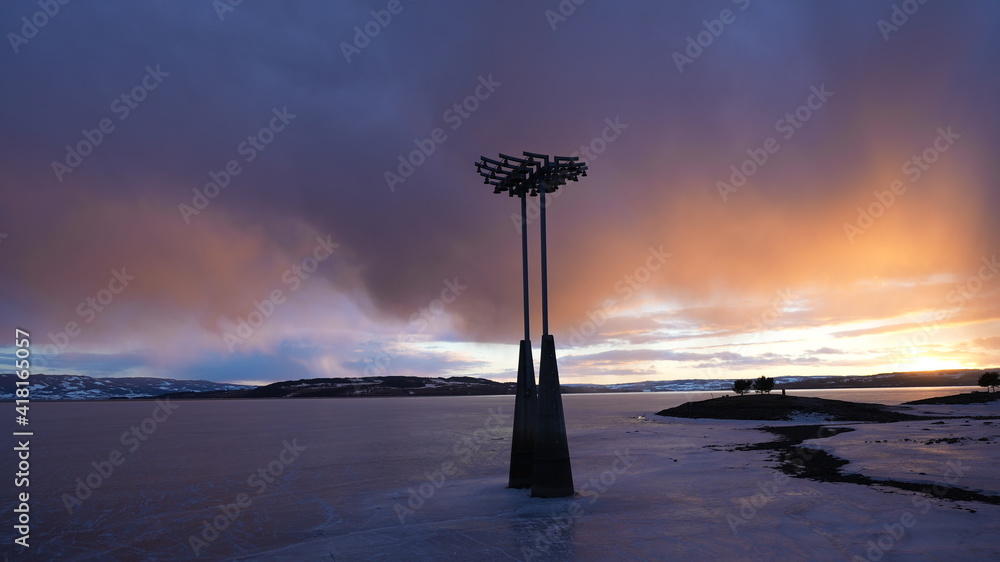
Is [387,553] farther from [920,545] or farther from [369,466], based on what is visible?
[369,466]

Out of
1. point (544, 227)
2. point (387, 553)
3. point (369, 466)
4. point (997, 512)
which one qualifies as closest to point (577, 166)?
→ point (544, 227)

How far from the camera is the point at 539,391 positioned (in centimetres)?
1861

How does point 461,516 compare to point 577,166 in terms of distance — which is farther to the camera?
point 577,166

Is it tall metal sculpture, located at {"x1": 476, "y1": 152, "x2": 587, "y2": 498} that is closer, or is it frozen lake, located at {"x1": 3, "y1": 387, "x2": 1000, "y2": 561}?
frozen lake, located at {"x1": 3, "y1": 387, "x2": 1000, "y2": 561}

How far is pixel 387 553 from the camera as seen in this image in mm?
13930

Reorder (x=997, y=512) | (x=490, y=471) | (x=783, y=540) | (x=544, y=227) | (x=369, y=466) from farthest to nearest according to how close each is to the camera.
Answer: (x=369, y=466) → (x=490, y=471) → (x=544, y=227) → (x=997, y=512) → (x=783, y=540)

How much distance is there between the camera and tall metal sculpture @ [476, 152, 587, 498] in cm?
1847

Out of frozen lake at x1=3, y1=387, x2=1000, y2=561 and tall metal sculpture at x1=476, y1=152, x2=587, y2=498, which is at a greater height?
tall metal sculpture at x1=476, y1=152, x2=587, y2=498

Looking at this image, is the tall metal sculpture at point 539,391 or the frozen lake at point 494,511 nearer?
the frozen lake at point 494,511

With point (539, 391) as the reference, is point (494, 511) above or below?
below

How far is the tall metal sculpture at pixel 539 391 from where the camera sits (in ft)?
60.6

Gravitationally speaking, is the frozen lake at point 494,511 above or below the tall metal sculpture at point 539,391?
below

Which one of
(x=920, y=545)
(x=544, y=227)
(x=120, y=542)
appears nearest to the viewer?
Result: (x=920, y=545)

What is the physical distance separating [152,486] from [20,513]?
586cm
